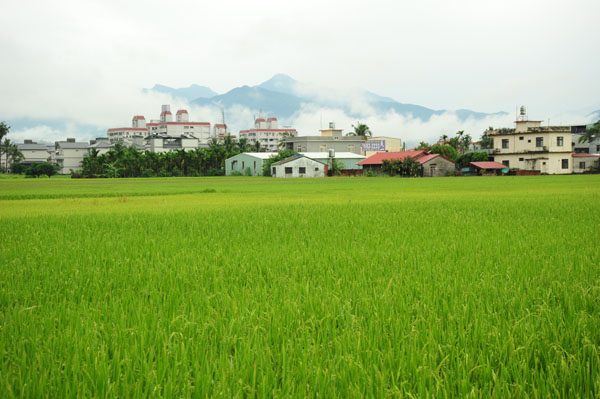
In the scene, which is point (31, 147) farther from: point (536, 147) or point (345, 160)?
point (536, 147)

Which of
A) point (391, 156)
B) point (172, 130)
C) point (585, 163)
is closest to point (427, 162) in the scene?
point (391, 156)

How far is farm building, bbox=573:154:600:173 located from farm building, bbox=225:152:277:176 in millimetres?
42176

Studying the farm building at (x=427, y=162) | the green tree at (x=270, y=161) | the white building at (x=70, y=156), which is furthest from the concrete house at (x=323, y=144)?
the white building at (x=70, y=156)

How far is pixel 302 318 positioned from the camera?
325 centimetres

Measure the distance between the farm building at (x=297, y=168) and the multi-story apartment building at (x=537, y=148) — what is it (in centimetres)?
2445

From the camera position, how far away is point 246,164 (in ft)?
232

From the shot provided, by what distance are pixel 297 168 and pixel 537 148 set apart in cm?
3087

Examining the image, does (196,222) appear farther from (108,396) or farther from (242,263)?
(108,396)

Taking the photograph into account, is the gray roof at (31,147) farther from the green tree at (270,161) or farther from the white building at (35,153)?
the green tree at (270,161)

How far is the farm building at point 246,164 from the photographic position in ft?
228

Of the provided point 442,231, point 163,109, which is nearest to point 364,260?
point 442,231

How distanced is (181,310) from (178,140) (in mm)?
110142

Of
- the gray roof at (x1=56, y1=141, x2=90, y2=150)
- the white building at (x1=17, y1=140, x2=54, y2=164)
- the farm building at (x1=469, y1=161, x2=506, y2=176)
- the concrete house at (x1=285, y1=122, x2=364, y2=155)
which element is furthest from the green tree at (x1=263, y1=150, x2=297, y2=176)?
the white building at (x1=17, y1=140, x2=54, y2=164)

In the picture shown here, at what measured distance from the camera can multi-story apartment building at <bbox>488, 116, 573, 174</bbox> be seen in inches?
2372
